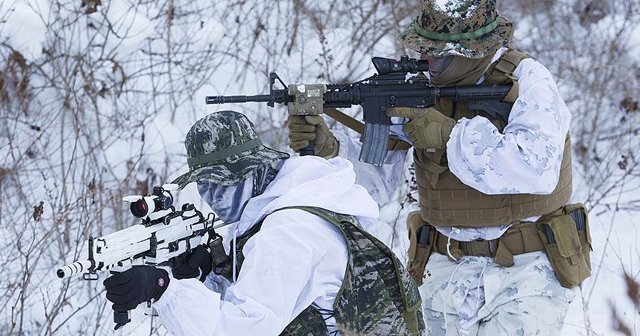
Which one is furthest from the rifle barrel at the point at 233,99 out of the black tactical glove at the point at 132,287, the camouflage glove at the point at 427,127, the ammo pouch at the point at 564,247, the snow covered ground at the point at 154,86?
the snow covered ground at the point at 154,86

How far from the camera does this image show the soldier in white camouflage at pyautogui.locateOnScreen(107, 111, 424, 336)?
2.35 m

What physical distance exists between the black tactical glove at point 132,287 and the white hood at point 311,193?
1.40 feet

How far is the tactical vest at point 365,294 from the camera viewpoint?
2545 millimetres

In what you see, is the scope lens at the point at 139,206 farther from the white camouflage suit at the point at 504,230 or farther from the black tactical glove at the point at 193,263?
the white camouflage suit at the point at 504,230

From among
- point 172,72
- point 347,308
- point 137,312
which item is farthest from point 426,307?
point 172,72

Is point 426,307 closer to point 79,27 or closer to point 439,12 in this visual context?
point 439,12

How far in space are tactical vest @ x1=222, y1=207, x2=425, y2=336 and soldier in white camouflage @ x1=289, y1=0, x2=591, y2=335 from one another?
2.22 ft

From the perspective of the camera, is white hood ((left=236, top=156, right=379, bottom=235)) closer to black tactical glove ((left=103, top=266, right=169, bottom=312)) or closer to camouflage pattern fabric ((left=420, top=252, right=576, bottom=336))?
black tactical glove ((left=103, top=266, right=169, bottom=312))

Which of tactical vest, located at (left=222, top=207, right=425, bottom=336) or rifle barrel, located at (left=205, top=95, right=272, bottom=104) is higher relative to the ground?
rifle barrel, located at (left=205, top=95, right=272, bottom=104)

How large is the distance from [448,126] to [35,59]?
12.6ft

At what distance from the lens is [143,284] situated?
2.25 meters

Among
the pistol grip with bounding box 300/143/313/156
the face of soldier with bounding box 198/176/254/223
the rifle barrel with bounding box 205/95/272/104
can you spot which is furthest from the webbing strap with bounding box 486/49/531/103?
the face of soldier with bounding box 198/176/254/223

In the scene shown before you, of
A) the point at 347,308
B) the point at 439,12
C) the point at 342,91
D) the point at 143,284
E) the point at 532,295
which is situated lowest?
the point at 532,295

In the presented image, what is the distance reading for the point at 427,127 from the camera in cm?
338
